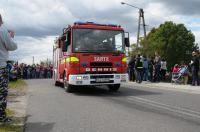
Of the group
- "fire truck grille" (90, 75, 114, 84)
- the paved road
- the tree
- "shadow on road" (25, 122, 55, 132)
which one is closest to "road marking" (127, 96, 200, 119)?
the paved road

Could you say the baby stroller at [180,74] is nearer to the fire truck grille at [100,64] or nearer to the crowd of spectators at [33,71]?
the fire truck grille at [100,64]

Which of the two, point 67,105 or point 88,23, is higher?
point 88,23

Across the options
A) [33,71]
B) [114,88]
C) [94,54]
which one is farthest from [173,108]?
[33,71]

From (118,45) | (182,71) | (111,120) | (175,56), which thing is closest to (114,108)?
(111,120)

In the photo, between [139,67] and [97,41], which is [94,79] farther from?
[139,67]

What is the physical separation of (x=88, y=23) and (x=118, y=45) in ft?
5.28

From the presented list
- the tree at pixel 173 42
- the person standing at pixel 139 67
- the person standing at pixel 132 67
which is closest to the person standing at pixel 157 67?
the person standing at pixel 139 67

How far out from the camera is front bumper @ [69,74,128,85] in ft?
59.4

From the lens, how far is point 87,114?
11547 millimetres

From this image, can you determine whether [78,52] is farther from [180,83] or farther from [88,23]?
[180,83]

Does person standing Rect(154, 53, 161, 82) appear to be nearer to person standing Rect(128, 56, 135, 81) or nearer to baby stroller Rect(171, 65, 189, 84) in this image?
baby stroller Rect(171, 65, 189, 84)

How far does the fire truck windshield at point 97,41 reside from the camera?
1831 centimetres

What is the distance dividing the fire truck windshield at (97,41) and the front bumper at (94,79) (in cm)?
102

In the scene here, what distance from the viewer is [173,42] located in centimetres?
7962
